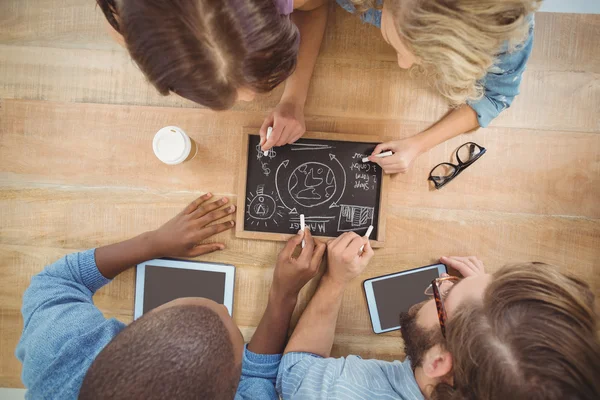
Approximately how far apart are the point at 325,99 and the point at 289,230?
19.2 inches

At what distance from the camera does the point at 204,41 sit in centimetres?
77

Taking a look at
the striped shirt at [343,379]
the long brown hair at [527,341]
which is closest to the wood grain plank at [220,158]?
the long brown hair at [527,341]

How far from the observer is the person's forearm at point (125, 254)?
1273mm

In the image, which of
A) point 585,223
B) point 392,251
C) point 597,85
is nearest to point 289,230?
point 392,251

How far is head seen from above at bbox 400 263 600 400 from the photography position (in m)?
0.78

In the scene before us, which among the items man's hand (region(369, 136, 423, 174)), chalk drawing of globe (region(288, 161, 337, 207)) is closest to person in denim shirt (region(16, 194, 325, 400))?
chalk drawing of globe (region(288, 161, 337, 207))

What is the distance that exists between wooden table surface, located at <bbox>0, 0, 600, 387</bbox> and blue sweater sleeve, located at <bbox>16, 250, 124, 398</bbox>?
198mm

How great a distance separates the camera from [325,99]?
4.40ft

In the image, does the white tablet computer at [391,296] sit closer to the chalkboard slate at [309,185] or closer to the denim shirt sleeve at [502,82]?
the chalkboard slate at [309,185]

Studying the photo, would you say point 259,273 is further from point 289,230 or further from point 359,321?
point 359,321

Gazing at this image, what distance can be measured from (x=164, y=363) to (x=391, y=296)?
32.6 inches

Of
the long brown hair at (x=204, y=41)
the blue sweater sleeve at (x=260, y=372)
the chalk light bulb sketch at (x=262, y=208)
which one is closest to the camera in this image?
the long brown hair at (x=204, y=41)

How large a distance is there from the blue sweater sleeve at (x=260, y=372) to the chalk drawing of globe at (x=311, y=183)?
1.77ft

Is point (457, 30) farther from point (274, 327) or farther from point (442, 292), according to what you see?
point (274, 327)
